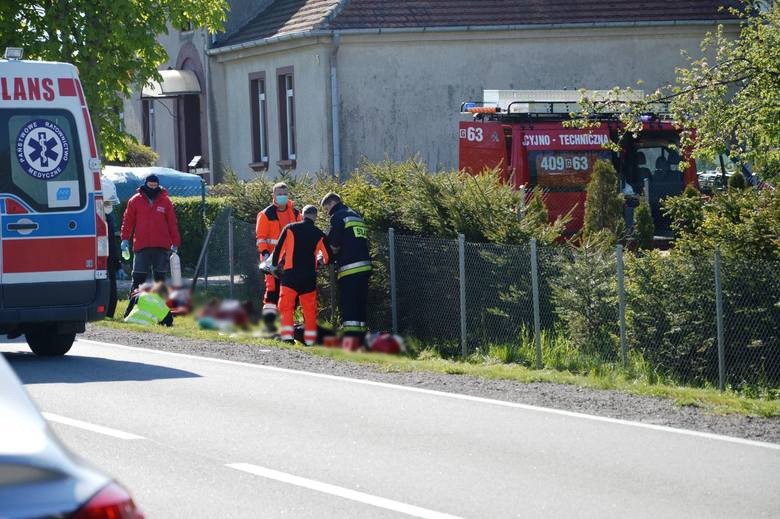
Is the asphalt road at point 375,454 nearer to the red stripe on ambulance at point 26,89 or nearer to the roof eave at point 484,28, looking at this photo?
the red stripe on ambulance at point 26,89

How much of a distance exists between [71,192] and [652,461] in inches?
274

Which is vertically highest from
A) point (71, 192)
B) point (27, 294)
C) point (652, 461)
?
point (71, 192)

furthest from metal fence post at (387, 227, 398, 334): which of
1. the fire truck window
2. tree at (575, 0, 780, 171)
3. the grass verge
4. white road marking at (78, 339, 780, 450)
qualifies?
the fire truck window

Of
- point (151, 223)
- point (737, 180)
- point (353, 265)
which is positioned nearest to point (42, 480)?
point (353, 265)

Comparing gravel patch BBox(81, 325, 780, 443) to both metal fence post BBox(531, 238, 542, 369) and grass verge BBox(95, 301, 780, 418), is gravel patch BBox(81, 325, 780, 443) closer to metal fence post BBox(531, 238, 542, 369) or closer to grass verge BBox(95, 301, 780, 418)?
grass verge BBox(95, 301, 780, 418)

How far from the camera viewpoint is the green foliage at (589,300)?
14242mm

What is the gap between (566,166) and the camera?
2173cm

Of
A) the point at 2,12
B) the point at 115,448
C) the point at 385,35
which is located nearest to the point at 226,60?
the point at 385,35

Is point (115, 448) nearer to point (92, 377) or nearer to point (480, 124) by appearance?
point (92, 377)

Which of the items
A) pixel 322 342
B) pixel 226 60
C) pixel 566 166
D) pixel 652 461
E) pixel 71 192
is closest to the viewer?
pixel 322 342

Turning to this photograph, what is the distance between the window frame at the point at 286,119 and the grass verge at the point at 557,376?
1503cm

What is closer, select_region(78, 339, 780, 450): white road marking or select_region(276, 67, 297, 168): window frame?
select_region(78, 339, 780, 450): white road marking

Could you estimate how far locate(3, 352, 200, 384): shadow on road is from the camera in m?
13.1

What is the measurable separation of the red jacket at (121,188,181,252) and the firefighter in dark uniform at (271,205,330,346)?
6.92 meters
